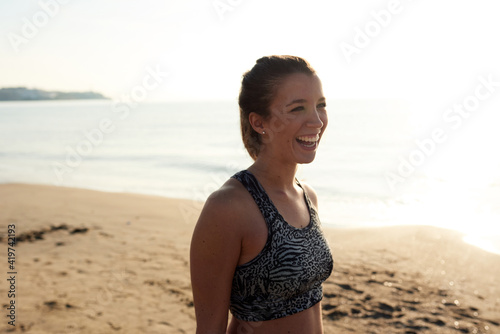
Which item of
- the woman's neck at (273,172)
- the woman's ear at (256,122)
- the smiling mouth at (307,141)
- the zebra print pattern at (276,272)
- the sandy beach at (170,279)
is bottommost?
the sandy beach at (170,279)

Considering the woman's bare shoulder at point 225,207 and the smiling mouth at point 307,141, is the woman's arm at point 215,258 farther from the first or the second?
the smiling mouth at point 307,141

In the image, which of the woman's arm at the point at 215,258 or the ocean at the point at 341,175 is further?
the ocean at the point at 341,175

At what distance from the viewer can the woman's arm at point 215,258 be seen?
1.78 m

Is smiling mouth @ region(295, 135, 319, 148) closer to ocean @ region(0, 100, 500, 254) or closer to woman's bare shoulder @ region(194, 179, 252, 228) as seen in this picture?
woman's bare shoulder @ region(194, 179, 252, 228)

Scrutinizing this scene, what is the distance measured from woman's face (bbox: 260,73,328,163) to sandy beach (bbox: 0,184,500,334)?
141 inches

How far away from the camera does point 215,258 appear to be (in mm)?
1794

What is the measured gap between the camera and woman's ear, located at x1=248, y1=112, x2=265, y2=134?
7.12 feet

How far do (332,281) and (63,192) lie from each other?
10015 mm

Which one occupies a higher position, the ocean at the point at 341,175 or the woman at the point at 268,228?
the woman at the point at 268,228

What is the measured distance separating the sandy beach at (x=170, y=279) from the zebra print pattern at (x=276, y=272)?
11.1 feet

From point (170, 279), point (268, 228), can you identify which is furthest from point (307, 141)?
point (170, 279)

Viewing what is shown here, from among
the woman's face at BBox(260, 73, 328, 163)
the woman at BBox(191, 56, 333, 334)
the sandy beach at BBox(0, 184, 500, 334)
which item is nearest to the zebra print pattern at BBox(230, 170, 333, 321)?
the woman at BBox(191, 56, 333, 334)

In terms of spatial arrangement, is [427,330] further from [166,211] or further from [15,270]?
[166,211]

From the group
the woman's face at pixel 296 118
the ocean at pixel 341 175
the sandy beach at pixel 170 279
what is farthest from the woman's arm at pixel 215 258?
the ocean at pixel 341 175
